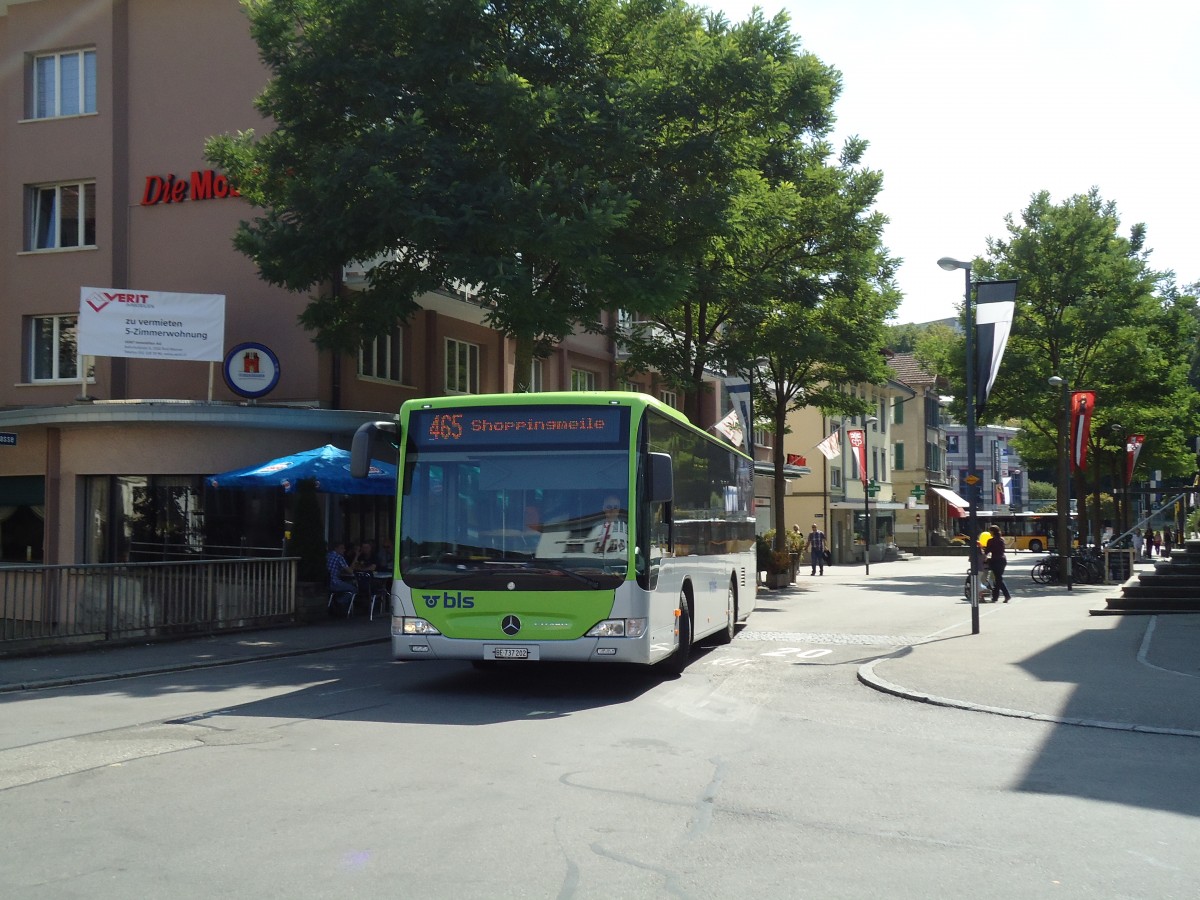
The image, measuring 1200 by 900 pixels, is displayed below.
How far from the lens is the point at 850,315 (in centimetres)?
3469

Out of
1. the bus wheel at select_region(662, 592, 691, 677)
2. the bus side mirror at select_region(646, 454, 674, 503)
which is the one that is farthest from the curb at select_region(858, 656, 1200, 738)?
the bus side mirror at select_region(646, 454, 674, 503)

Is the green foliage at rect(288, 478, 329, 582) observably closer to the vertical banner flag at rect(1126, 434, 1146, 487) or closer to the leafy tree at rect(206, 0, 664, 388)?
the leafy tree at rect(206, 0, 664, 388)

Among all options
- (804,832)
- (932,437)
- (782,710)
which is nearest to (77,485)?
(782,710)

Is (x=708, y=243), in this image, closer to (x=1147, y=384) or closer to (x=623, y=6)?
(x=623, y=6)

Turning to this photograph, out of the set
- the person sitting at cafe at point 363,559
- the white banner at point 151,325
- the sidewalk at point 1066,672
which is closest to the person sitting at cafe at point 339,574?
the person sitting at cafe at point 363,559

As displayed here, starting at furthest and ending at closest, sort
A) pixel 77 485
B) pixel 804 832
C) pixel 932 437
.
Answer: pixel 932 437
pixel 77 485
pixel 804 832

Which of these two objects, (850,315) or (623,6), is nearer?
(623,6)

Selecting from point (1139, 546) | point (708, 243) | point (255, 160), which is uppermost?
point (255, 160)

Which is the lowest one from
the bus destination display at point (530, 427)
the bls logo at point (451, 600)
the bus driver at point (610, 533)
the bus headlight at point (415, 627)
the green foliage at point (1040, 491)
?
the bus headlight at point (415, 627)

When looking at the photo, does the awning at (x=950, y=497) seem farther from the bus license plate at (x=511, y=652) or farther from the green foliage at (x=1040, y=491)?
the bus license plate at (x=511, y=652)

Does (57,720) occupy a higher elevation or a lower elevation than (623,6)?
lower

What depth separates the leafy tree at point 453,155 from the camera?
20438mm

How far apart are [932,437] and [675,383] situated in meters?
62.6

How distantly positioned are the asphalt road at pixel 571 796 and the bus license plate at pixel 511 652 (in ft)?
1.45
